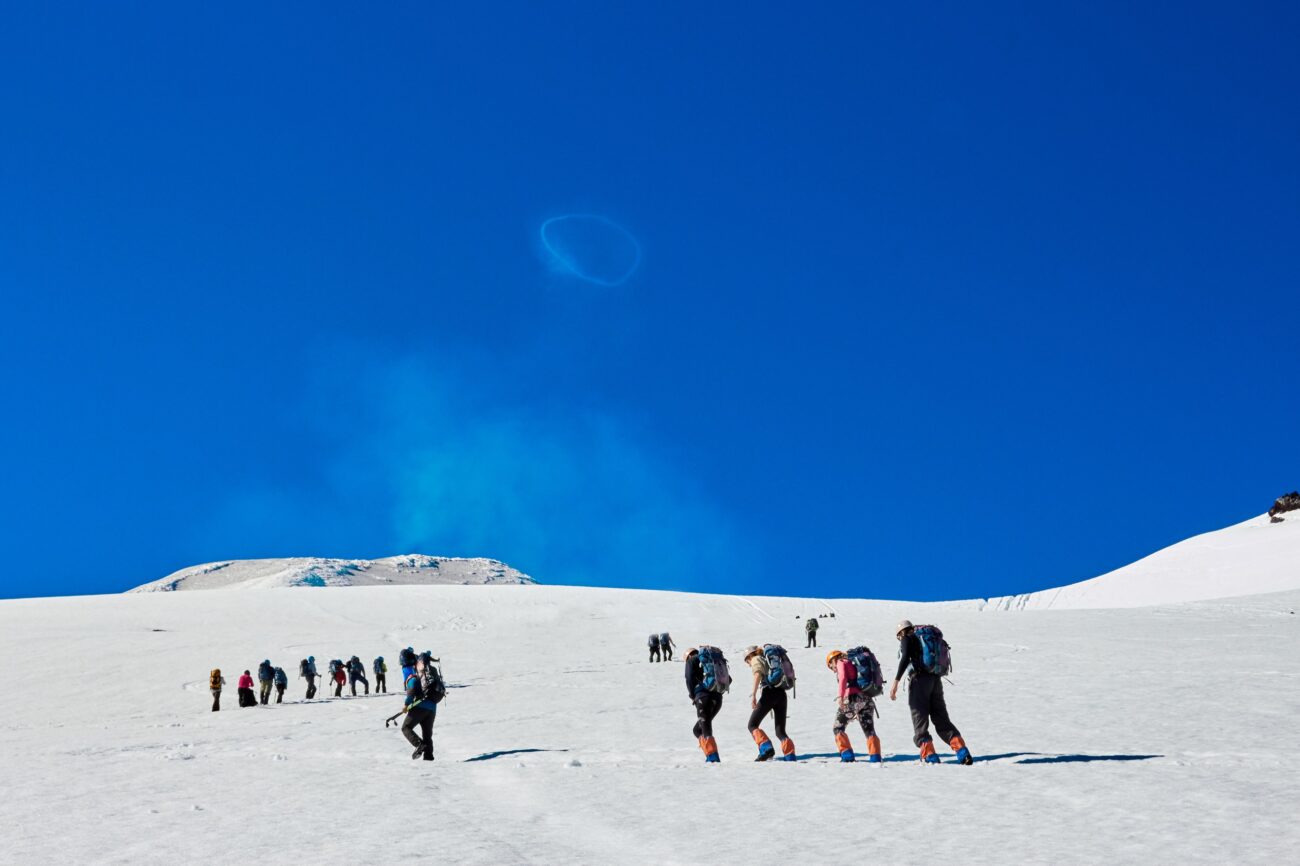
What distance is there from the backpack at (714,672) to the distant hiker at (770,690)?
0.36 meters

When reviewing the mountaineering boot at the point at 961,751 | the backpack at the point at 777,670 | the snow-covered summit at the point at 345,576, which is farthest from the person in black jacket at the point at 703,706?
the snow-covered summit at the point at 345,576

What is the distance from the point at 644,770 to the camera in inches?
456

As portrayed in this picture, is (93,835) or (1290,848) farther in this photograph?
(93,835)

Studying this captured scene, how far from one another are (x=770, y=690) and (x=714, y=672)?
721 millimetres

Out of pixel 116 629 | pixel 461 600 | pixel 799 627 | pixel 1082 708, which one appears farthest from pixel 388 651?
pixel 1082 708

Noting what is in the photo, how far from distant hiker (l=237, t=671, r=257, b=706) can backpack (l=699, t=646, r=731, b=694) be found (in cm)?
1532

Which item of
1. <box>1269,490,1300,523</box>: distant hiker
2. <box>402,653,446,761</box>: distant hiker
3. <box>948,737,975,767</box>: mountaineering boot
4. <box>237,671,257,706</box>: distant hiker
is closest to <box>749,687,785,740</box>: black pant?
<box>948,737,975,767</box>: mountaineering boot

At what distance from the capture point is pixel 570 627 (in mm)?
43531

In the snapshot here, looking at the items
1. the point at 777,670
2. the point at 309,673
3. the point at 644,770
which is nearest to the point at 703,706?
the point at 777,670

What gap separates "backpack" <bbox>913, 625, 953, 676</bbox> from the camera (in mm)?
11555

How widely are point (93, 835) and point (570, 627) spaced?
116ft

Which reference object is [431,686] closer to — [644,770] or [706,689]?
[644,770]

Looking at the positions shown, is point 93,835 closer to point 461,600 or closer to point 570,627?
point 570,627

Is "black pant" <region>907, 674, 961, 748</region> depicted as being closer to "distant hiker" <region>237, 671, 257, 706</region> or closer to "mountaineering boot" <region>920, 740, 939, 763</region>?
Result: "mountaineering boot" <region>920, 740, 939, 763</region>
